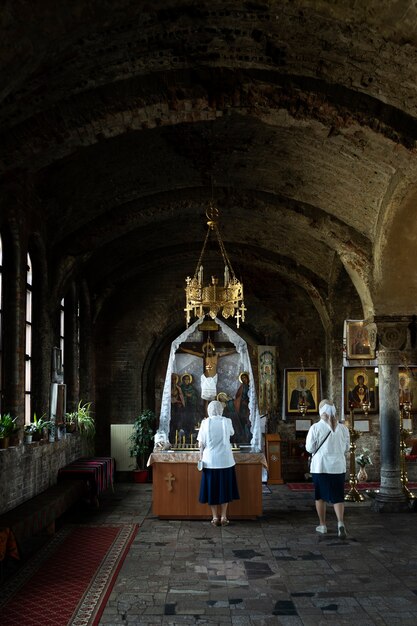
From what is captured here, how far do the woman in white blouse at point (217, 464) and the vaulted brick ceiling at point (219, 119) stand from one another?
3.95 metres

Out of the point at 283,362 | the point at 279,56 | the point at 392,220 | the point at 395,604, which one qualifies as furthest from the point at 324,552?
the point at 283,362

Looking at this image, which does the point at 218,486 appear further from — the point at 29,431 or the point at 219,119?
the point at 219,119

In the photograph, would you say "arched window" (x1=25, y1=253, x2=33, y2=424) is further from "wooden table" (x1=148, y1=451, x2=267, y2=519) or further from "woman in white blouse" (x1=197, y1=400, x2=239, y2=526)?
"woman in white blouse" (x1=197, y1=400, x2=239, y2=526)

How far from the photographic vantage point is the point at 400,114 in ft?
28.6

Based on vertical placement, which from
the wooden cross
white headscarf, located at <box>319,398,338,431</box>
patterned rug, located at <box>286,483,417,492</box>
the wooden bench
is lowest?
patterned rug, located at <box>286,483,417,492</box>

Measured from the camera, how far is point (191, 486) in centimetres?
1148

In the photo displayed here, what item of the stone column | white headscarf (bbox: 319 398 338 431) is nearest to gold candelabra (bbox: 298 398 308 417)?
the stone column

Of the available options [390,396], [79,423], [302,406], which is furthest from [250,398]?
[302,406]

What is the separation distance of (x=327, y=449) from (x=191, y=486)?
2.82m

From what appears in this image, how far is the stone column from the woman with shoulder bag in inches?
125

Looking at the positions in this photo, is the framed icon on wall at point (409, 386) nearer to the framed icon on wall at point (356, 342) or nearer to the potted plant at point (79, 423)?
the framed icon on wall at point (356, 342)

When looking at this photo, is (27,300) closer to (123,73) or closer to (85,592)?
(123,73)

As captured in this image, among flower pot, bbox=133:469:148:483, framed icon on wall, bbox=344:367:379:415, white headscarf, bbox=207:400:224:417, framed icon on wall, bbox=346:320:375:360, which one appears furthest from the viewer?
flower pot, bbox=133:469:148:483

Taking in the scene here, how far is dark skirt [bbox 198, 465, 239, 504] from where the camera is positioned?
10.8m
